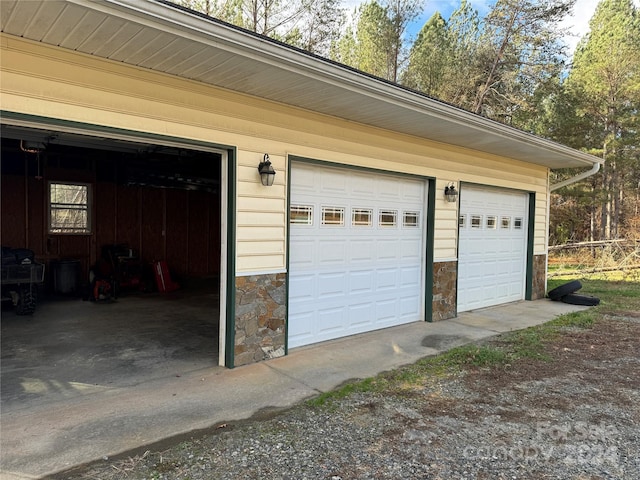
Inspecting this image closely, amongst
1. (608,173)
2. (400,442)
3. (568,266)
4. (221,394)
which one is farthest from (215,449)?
(608,173)

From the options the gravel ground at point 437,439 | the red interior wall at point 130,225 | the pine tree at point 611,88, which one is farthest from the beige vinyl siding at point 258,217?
the pine tree at point 611,88

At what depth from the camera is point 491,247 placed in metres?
7.41

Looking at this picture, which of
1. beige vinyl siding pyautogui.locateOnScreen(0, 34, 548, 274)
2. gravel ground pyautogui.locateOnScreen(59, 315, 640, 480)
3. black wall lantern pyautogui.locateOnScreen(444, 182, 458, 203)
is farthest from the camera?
black wall lantern pyautogui.locateOnScreen(444, 182, 458, 203)

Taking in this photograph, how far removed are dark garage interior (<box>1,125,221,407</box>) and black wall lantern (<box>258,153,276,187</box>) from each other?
→ 1318mm

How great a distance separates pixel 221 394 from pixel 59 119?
2547 millimetres

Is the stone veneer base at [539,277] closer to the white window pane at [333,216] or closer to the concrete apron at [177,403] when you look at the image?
the concrete apron at [177,403]

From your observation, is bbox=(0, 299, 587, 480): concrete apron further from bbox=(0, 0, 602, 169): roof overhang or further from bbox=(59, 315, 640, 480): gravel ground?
bbox=(0, 0, 602, 169): roof overhang

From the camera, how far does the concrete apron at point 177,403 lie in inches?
98.8

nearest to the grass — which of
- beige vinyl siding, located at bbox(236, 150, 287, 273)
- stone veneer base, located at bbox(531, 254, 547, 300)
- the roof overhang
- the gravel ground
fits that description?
the gravel ground

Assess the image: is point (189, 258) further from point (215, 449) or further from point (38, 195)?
point (215, 449)

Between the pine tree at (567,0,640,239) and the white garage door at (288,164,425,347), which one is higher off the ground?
the pine tree at (567,0,640,239)

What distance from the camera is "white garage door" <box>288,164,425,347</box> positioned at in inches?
186

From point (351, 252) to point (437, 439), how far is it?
2.83 m

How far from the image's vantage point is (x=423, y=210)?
617 cm
